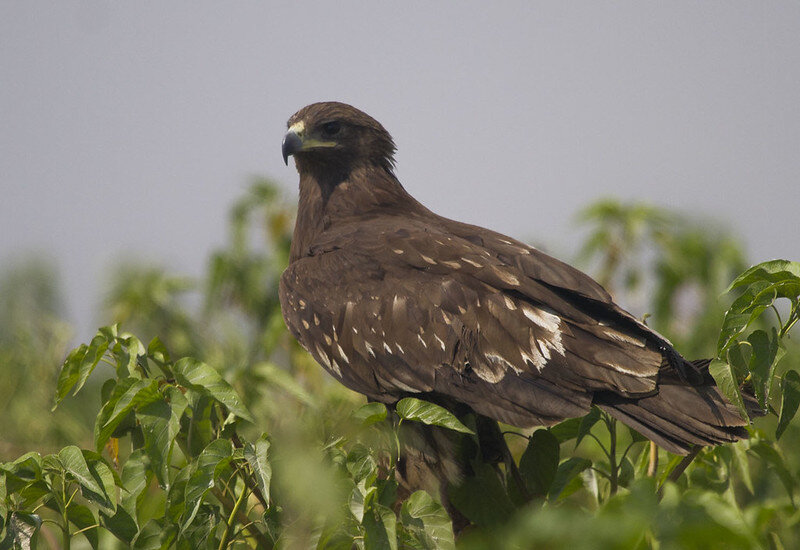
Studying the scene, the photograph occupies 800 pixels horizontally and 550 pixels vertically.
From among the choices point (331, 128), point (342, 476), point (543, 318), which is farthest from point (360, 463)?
point (331, 128)

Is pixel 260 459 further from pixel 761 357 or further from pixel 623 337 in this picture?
pixel 623 337

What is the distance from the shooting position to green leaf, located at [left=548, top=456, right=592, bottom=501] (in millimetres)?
3094

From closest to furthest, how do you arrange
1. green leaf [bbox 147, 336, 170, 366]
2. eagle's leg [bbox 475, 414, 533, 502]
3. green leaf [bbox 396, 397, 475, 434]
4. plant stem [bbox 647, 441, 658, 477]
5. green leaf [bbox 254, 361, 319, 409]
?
green leaf [bbox 396, 397, 475, 434] → green leaf [bbox 147, 336, 170, 366] → plant stem [bbox 647, 441, 658, 477] → eagle's leg [bbox 475, 414, 533, 502] → green leaf [bbox 254, 361, 319, 409]

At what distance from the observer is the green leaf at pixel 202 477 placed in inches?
97.7

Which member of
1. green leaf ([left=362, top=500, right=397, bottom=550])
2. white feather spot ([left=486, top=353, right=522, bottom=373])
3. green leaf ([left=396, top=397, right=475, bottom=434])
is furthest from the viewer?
white feather spot ([left=486, top=353, right=522, bottom=373])

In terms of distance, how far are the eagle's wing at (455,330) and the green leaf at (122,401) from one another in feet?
4.18

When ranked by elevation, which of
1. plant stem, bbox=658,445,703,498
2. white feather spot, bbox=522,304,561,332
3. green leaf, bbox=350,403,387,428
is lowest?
plant stem, bbox=658,445,703,498

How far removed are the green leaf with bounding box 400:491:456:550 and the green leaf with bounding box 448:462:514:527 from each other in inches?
24.9

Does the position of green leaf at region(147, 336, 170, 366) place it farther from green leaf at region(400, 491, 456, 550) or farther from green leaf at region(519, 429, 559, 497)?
green leaf at region(519, 429, 559, 497)

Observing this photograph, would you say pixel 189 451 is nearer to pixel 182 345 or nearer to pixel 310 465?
pixel 310 465

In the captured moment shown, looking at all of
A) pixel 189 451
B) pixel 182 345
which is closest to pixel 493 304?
pixel 189 451

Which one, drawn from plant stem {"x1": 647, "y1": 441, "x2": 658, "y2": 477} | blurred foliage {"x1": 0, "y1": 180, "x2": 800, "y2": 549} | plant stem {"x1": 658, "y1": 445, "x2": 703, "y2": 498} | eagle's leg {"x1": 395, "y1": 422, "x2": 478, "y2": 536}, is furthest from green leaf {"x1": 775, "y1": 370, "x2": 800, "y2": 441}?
Result: eagle's leg {"x1": 395, "y1": 422, "x2": 478, "y2": 536}

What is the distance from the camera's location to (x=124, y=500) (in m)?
2.65

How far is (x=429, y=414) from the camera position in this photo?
2.61 metres
